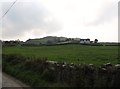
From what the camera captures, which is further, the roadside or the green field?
the green field

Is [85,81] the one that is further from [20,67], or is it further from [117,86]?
[20,67]

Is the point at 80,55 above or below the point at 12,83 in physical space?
above

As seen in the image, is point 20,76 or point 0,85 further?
point 20,76

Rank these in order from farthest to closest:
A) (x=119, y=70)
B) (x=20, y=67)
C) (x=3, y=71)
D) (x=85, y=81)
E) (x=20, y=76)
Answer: (x=3, y=71) → (x=20, y=67) → (x=20, y=76) → (x=85, y=81) → (x=119, y=70)

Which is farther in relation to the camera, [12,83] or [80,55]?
[80,55]

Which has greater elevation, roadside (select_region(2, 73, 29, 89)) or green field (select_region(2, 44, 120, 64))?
green field (select_region(2, 44, 120, 64))

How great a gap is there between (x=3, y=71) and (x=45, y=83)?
37.7 ft

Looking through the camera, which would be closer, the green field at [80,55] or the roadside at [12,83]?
the roadside at [12,83]

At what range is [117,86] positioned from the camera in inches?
588

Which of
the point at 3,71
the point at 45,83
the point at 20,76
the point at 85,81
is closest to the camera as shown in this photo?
the point at 85,81

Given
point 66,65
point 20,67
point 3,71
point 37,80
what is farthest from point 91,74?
point 3,71

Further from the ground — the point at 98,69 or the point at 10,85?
the point at 98,69

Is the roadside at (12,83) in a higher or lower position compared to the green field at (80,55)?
lower

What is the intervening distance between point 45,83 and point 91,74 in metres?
3.59
